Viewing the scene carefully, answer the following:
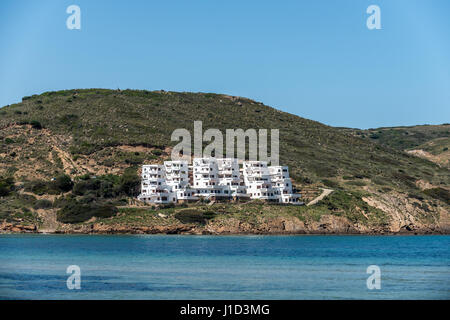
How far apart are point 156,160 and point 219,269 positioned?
71078mm

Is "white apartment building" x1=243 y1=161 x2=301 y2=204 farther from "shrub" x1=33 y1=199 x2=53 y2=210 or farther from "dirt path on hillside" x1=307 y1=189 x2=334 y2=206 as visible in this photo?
"shrub" x1=33 y1=199 x2=53 y2=210

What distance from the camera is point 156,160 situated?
11694 cm

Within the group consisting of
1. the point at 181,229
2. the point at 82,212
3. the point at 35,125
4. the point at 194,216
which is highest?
the point at 35,125

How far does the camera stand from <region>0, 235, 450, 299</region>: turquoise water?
3612 centimetres

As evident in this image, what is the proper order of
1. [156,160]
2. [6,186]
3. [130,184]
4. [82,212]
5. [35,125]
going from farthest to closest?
[35,125] → [156,160] → [130,184] → [6,186] → [82,212]

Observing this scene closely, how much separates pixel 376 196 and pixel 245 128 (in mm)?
45642

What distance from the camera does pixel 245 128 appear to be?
475ft

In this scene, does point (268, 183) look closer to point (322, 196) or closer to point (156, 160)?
point (322, 196)

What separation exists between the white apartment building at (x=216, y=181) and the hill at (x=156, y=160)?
14.7ft

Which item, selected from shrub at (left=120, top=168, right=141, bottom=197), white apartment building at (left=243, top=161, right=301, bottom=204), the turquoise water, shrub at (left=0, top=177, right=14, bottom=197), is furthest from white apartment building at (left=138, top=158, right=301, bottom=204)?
the turquoise water

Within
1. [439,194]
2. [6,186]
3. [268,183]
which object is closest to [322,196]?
[268,183]

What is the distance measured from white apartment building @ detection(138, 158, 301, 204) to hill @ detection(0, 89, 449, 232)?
448 centimetres
